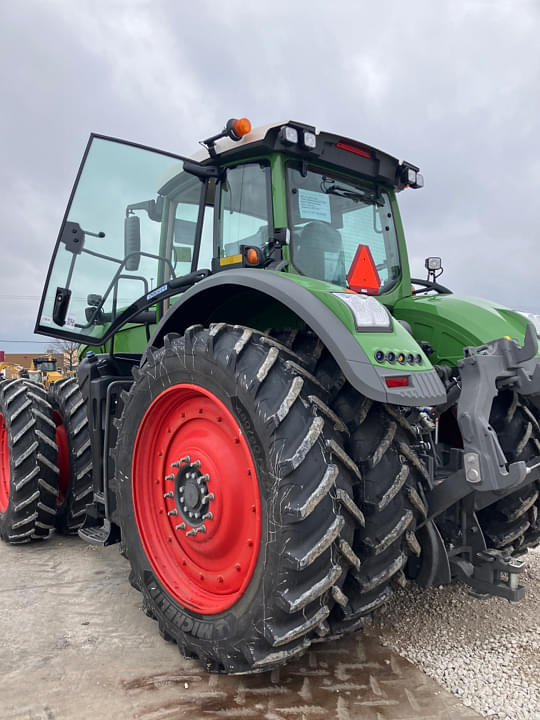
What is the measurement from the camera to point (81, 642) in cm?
256

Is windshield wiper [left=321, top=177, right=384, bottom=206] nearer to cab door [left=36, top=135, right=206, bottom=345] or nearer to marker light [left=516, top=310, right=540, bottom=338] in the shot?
cab door [left=36, top=135, right=206, bottom=345]

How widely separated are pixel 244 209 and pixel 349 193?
65 centimetres

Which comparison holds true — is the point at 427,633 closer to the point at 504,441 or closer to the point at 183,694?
the point at 504,441

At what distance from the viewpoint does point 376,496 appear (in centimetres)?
199

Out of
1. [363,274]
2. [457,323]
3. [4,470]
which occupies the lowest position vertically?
[4,470]

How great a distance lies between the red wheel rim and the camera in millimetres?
2188

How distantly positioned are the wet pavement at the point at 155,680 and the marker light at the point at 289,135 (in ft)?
8.00

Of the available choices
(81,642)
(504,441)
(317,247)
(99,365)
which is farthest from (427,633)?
(99,365)

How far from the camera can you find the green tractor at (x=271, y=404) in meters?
1.93

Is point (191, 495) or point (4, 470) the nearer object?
point (191, 495)

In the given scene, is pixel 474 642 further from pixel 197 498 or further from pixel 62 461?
pixel 62 461

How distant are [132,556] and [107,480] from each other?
0.52 metres

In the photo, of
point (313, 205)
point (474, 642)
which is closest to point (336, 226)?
point (313, 205)

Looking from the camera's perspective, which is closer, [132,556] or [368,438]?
[368,438]
